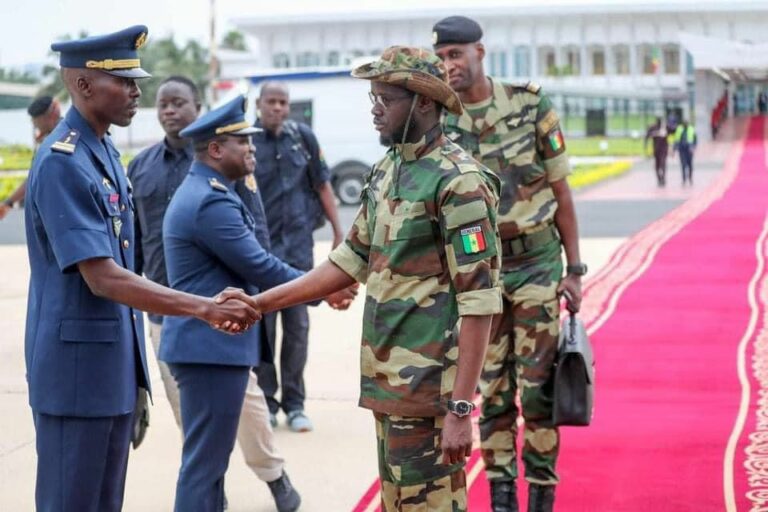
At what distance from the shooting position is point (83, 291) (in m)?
3.46

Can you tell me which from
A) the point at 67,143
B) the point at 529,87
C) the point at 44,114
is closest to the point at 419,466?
the point at 67,143

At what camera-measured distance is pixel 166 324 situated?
4.61m

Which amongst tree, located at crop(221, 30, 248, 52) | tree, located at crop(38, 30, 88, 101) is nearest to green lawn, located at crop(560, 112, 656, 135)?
tree, located at crop(38, 30, 88, 101)

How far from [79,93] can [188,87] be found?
91.5 inches

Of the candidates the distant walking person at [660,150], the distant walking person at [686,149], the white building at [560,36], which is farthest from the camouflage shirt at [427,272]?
the white building at [560,36]

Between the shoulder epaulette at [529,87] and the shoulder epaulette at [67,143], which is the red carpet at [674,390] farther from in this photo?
the shoulder epaulette at [67,143]

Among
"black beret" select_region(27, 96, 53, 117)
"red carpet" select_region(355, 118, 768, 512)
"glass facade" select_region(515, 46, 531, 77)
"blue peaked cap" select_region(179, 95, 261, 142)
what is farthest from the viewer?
"glass facade" select_region(515, 46, 531, 77)

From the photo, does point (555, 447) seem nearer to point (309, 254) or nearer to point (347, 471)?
point (347, 471)

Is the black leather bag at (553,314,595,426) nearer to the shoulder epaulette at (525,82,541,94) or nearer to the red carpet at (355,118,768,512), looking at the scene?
the red carpet at (355,118,768,512)

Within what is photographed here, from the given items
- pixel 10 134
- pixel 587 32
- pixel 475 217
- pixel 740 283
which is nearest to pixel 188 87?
pixel 475 217

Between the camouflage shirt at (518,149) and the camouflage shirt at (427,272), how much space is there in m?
1.36

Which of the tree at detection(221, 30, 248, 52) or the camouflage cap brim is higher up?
the tree at detection(221, 30, 248, 52)

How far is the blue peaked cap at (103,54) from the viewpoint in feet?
11.7

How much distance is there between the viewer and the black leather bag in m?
4.79
